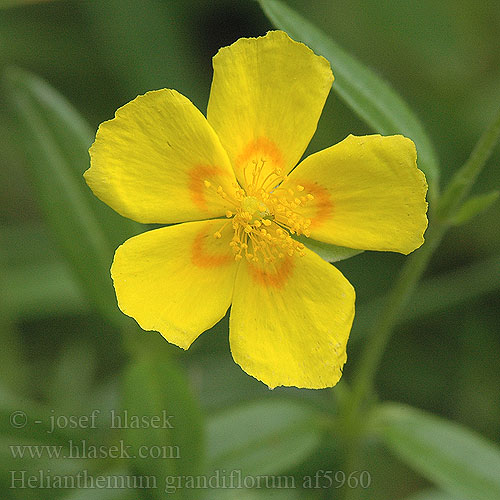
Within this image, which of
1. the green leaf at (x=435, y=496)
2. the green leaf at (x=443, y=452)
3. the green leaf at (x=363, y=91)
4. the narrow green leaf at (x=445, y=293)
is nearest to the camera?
the green leaf at (x=363, y=91)

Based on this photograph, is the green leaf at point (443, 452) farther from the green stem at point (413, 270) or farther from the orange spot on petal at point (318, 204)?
the orange spot on petal at point (318, 204)

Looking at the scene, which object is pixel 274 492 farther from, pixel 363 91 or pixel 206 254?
pixel 363 91

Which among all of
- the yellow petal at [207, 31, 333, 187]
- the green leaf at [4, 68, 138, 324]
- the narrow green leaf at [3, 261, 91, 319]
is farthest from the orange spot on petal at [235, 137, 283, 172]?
the narrow green leaf at [3, 261, 91, 319]

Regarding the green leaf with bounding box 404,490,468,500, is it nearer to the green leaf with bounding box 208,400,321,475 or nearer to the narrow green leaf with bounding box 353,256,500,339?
the green leaf with bounding box 208,400,321,475

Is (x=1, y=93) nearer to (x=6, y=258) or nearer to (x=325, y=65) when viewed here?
(x=6, y=258)

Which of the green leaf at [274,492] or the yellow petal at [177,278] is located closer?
the yellow petal at [177,278]

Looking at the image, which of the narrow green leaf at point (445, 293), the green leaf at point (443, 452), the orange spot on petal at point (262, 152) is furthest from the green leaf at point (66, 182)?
the narrow green leaf at point (445, 293)

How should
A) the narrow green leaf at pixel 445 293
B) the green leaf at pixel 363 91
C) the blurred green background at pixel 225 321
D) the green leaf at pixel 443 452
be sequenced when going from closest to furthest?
the green leaf at pixel 363 91, the green leaf at pixel 443 452, the blurred green background at pixel 225 321, the narrow green leaf at pixel 445 293
